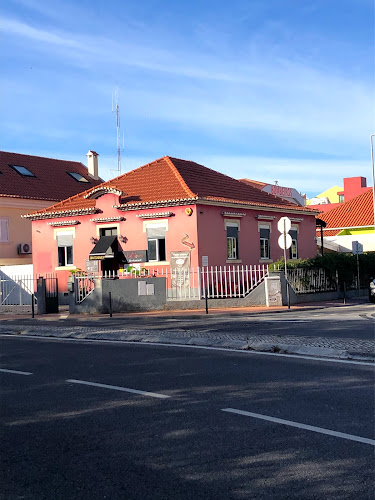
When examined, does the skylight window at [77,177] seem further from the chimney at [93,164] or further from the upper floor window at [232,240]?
the upper floor window at [232,240]

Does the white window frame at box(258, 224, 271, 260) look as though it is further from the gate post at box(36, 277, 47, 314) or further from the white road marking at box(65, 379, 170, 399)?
the white road marking at box(65, 379, 170, 399)

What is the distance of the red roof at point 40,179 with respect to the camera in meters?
40.8

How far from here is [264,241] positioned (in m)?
32.5

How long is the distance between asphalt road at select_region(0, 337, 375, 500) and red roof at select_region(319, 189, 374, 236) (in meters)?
41.0

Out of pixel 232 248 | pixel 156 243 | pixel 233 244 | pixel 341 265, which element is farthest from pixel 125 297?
pixel 341 265

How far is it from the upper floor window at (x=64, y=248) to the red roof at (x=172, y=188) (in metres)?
1.21

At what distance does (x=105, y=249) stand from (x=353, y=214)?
27531 millimetres

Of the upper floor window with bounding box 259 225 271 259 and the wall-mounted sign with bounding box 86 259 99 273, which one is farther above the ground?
the upper floor window with bounding box 259 225 271 259

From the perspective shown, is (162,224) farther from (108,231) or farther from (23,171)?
(23,171)

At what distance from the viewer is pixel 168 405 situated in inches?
301

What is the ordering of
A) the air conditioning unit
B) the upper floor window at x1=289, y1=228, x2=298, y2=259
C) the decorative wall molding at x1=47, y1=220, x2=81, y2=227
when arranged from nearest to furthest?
1. the decorative wall molding at x1=47, y1=220, x2=81, y2=227
2. the upper floor window at x1=289, y1=228, x2=298, y2=259
3. the air conditioning unit

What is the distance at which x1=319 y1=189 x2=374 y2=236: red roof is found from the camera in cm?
4991

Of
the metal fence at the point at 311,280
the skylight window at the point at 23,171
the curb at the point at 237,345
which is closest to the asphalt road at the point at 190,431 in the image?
the curb at the point at 237,345

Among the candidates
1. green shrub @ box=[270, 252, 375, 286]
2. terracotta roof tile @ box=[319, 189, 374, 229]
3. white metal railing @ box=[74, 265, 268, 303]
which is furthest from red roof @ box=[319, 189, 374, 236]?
white metal railing @ box=[74, 265, 268, 303]
